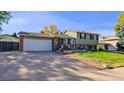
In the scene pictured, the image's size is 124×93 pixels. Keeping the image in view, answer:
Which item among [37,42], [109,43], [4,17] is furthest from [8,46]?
[109,43]

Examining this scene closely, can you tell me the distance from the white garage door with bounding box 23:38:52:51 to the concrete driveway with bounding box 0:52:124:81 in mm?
A: 3343

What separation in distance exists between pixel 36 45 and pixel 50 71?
7128 millimetres

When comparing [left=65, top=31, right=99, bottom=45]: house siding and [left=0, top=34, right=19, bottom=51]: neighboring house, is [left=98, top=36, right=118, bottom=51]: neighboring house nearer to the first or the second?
[left=65, top=31, right=99, bottom=45]: house siding

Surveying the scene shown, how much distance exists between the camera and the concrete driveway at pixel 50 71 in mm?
9523

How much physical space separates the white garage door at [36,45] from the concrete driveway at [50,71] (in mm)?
3343

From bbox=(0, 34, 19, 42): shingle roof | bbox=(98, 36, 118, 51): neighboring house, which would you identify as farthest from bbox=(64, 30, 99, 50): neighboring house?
bbox=(0, 34, 19, 42): shingle roof

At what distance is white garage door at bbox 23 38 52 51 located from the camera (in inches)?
685

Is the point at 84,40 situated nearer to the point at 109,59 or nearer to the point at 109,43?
the point at 109,43

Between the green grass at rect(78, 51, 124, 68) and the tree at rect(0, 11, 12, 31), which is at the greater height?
the tree at rect(0, 11, 12, 31)
